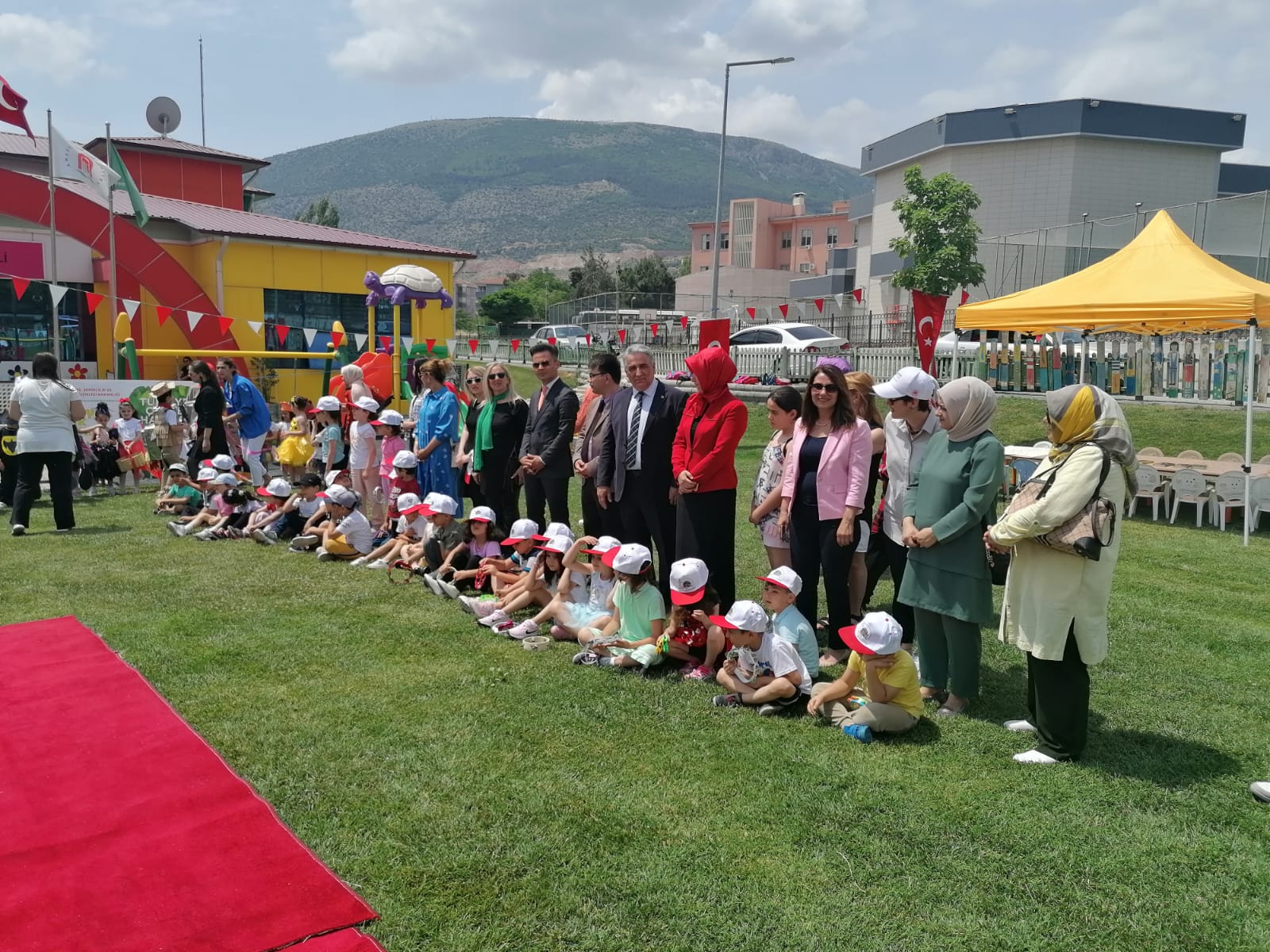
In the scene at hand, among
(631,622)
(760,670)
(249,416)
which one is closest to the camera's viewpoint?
(760,670)

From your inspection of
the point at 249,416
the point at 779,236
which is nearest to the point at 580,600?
the point at 249,416

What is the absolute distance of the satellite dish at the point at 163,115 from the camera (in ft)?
82.8

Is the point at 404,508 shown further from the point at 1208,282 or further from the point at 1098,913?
the point at 1208,282

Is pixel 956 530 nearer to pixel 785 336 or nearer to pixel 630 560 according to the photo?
pixel 630 560

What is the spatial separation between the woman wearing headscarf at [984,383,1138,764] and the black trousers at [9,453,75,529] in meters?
9.28

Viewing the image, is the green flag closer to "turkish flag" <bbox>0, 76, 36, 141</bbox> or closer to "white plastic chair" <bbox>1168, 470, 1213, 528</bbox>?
"turkish flag" <bbox>0, 76, 36, 141</bbox>

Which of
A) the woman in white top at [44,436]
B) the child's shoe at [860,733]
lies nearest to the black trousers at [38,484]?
the woman in white top at [44,436]

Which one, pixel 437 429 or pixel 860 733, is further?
pixel 437 429

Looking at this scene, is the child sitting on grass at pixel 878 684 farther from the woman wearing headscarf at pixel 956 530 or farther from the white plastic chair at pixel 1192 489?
the white plastic chair at pixel 1192 489

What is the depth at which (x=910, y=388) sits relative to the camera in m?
5.15

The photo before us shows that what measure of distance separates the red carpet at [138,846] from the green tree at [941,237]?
109ft

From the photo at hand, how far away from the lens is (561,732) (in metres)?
4.67

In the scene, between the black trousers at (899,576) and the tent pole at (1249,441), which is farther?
the tent pole at (1249,441)

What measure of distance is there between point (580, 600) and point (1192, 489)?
25.5 ft
